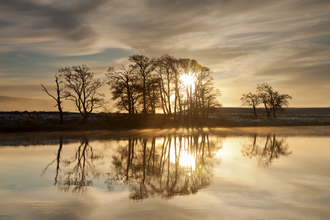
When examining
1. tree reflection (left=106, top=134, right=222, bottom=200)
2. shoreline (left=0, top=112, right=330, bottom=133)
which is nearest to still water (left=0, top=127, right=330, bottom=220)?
tree reflection (left=106, top=134, right=222, bottom=200)

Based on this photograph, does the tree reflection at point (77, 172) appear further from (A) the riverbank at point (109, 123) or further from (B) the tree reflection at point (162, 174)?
(A) the riverbank at point (109, 123)

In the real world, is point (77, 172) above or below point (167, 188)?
above

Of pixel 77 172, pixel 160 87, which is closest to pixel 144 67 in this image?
pixel 160 87

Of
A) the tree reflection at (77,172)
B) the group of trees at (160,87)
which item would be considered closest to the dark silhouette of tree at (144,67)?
the group of trees at (160,87)

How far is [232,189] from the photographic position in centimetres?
941

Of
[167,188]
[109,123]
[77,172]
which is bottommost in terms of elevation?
[167,188]

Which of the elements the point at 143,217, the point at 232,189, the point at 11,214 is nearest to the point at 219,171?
the point at 232,189

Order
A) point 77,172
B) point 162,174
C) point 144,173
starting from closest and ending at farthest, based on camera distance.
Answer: point 162,174, point 144,173, point 77,172

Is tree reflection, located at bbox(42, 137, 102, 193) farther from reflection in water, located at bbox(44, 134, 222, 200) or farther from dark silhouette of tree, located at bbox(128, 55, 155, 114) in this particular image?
dark silhouette of tree, located at bbox(128, 55, 155, 114)

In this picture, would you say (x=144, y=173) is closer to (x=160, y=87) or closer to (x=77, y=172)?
(x=77, y=172)

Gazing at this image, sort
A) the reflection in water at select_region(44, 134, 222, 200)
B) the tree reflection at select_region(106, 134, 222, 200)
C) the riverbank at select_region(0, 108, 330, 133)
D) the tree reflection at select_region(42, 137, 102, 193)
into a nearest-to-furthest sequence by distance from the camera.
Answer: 1. the tree reflection at select_region(106, 134, 222, 200)
2. the reflection in water at select_region(44, 134, 222, 200)
3. the tree reflection at select_region(42, 137, 102, 193)
4. the riverbank at select_region(0, 108, 330, 133)

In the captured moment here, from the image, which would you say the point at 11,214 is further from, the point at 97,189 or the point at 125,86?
the point at 125,86

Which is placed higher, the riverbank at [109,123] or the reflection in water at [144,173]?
the riverbank at [109,123]

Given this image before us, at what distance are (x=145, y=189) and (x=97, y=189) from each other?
1.76 metres
